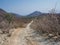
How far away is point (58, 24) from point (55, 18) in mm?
845

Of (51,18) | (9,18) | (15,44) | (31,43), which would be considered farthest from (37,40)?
(9,18)

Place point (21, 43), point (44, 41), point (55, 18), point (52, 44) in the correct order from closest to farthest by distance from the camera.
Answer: point (52, 44)
point (44, 41)
point (21, 43)
point (55, 18)

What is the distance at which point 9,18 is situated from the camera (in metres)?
30.3

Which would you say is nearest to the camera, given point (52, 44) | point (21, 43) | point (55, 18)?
point (52, 44)

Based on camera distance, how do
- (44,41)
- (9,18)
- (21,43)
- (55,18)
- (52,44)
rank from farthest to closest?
1. (9,18)
2. (55,18)
3. (21,43)
4. (44,41)
5. (52,44)

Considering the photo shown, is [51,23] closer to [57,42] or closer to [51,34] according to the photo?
[51,34]

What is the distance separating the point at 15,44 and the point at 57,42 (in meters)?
3.37

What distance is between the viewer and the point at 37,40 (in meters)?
13.8

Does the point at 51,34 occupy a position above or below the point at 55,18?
below

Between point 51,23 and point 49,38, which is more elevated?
point 51,23

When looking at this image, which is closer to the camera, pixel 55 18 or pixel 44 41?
pixel 44 41

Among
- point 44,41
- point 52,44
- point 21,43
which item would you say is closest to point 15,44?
point 21,43

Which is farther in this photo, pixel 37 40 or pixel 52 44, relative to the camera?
pixel 37 40

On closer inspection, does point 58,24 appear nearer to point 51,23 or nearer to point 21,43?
→ point 51,23
